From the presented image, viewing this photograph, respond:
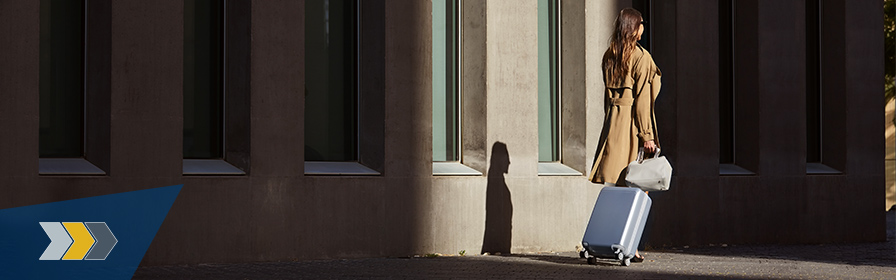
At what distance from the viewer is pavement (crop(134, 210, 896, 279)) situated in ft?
29.3

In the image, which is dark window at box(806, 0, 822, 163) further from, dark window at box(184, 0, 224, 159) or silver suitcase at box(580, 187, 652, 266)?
dark window at box(184, 0, 224, 159)

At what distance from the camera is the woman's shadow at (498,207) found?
38.3 ft

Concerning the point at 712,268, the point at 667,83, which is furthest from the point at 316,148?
the point at 667,83

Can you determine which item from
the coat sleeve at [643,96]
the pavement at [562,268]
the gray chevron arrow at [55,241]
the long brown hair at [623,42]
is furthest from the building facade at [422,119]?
the coat sleeve at [643,96]

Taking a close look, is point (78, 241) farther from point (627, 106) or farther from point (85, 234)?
point (627, 106)

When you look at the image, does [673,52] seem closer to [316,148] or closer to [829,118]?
[829,118]

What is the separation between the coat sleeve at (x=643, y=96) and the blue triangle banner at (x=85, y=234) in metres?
4.04

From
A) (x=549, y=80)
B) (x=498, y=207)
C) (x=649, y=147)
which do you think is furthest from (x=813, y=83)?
(x=649, y=147)

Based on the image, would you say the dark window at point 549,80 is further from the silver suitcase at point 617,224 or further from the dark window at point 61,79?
the dark window at point 61,79

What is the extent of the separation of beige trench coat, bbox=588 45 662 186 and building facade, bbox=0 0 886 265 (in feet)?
5.30

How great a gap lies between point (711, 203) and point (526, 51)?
3.33 meters

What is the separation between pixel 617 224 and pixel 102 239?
167 inches

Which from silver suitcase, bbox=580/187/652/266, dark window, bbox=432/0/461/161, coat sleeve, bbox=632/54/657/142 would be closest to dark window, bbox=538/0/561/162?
dark window, bbox=432/0/461/161

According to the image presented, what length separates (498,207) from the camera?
38.6ft
